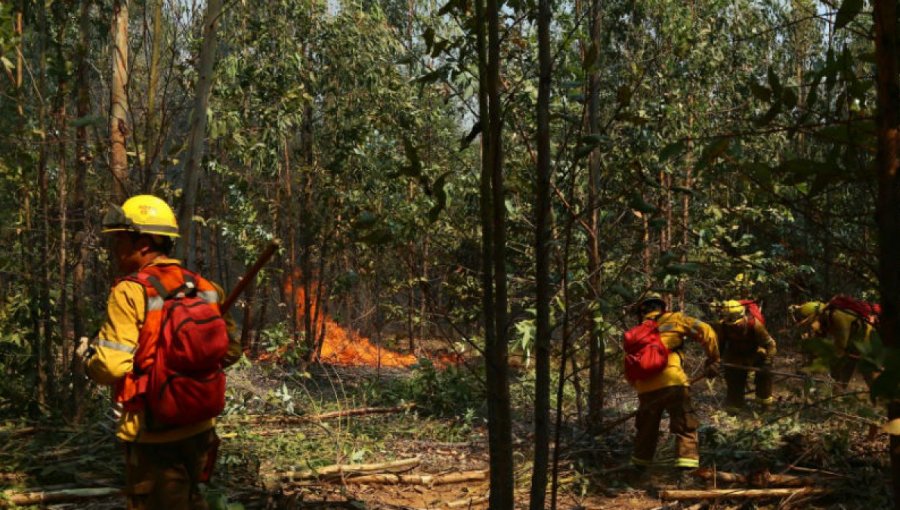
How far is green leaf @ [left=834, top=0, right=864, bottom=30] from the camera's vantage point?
167 cm

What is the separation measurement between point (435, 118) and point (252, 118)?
11.6 feet

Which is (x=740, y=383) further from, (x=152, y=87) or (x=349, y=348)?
(x=349, y=348)

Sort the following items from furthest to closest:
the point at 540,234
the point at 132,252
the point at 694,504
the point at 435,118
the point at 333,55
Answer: the point at 435,118 < the point at 333,55 < the point at 694,504 < the point at 132,252 < the point at 540,234

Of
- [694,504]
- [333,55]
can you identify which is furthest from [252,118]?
[694,504]

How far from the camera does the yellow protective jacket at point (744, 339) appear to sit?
10156 mm

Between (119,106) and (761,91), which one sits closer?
(761,91)

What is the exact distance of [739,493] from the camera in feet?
19.5

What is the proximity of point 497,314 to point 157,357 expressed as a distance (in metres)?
1.51

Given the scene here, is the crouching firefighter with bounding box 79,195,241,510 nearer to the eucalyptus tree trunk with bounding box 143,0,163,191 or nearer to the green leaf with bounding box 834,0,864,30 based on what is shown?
the eucalyptus tree trunk with bounding box 143,0,163,191

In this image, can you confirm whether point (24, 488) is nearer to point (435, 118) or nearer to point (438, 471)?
point (438, 471)

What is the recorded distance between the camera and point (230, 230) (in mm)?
12672

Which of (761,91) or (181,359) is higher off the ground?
(761,91)

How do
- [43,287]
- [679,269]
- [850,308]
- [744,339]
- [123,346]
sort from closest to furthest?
[850,308] < [679,269] < [123,346] < [43,287] < [744,339]

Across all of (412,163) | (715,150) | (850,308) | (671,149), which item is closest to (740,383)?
(850,308)
